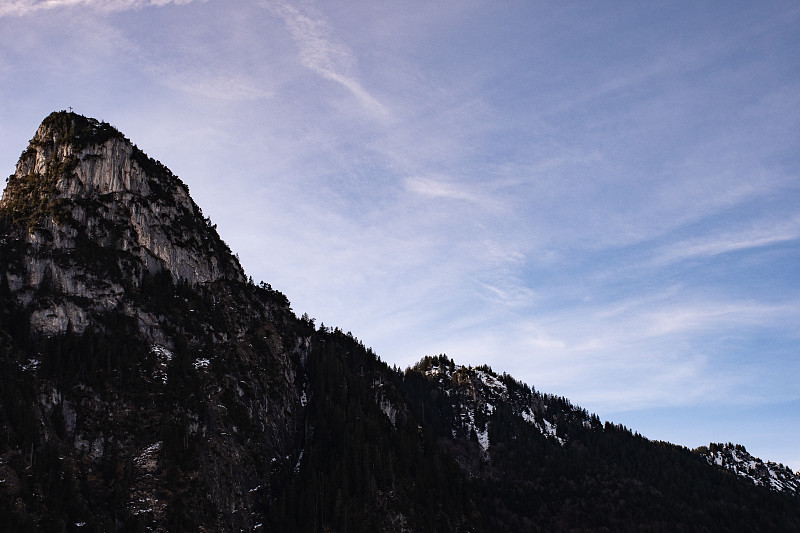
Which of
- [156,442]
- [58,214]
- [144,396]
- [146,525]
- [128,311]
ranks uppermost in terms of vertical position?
[58,214]

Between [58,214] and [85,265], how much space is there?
1935 cm

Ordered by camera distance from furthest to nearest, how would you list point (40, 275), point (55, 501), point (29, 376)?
point (40, 275) → point (29, 376) → point (55, 501)

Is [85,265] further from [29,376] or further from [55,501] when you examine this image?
[55,501]

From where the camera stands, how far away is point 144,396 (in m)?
164

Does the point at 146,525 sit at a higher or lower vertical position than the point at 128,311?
lower

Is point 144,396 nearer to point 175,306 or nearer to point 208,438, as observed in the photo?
point 208,438

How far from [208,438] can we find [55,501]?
41608 millimetres

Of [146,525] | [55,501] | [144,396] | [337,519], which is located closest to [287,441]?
[337,519]

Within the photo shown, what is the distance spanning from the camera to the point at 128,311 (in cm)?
18350

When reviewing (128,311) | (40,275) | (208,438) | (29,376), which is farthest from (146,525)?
(40,275)

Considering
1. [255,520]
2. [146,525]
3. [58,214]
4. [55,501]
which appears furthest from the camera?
[58,214]

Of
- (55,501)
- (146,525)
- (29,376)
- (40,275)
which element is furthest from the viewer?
(40,275)

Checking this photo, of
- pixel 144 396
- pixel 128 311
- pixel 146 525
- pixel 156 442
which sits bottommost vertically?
pixel 146 525

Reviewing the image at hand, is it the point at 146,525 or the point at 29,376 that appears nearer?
the point at 146,525
